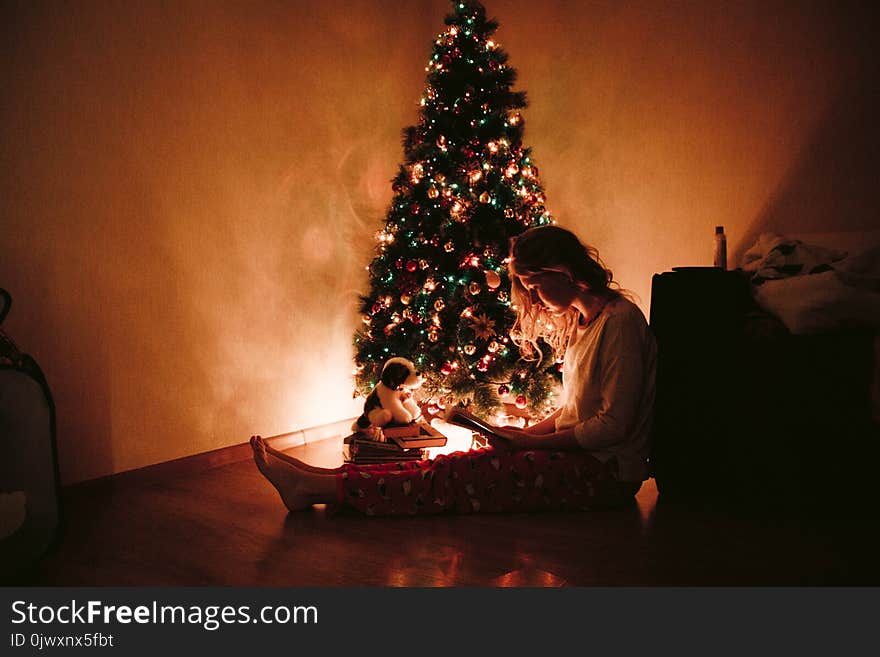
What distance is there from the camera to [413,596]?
146cm

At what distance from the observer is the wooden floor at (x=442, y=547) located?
1575mm

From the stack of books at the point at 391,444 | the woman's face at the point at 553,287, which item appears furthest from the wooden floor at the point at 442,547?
the woman's face at the point at 553,287

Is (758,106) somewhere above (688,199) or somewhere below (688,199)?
above

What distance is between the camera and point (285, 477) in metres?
1.97

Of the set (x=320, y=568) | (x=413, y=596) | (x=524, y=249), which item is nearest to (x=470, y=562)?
(x=413, y=596)

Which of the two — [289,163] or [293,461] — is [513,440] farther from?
[289,163]

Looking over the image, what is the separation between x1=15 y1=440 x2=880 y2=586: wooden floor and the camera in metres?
1.58

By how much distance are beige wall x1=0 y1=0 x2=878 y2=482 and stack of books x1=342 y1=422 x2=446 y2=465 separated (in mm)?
661

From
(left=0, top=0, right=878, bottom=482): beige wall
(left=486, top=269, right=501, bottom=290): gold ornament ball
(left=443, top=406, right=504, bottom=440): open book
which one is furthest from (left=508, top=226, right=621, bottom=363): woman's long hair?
(left=0, top=0, right=878, bottom=482): beige wall

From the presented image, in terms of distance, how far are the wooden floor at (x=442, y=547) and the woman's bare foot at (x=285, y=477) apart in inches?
2.0

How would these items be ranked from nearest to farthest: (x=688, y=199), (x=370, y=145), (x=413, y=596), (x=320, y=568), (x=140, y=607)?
1. (x=140, y=607)
2. (x=413, y=596)
3. (x=320, y=568)
4. (x=688, y=199)
5. (x=370, y=145)

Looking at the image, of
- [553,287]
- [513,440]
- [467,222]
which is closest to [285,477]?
[513,440]

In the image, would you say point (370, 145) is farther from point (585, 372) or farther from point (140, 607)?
point (140, 607)

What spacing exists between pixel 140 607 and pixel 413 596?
22.8 inches
